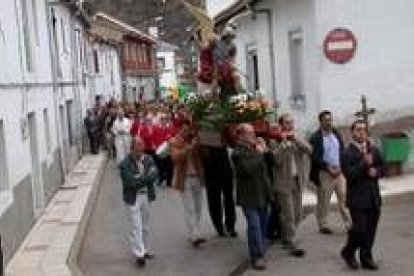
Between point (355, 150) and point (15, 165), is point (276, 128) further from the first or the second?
point (15, 165)

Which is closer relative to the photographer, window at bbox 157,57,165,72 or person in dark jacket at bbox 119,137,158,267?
person in dark jacket at bbox 119,137,158,267

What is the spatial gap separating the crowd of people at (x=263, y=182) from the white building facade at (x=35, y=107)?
1.93 m

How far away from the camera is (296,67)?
20.0 meters

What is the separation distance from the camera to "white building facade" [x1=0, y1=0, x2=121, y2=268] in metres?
13.9

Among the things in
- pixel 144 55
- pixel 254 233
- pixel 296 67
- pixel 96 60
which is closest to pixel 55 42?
pixel 296 67

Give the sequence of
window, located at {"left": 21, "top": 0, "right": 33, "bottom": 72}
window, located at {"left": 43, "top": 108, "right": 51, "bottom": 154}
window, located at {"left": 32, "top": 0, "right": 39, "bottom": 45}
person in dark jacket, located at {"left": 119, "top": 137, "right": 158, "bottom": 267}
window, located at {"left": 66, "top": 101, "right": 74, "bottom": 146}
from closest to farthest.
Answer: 1. person in dark jacket, located at {"left": 119, "top": 137, "right": 158, "bottom": 267}
2. window, located at {"left": 21, "top": 0, "right": 33, "bottom": 72}
3. window, located at {"left": 32, "top": 0, "right": 39, "bottom": 45}
4. window, located at {"left": 43, "top": 108, "right": 51, "bottom": 154}
5. window, located at {"left": 66, "top": 101, "right": 74, "bottom": 146}

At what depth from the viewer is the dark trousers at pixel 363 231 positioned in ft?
36.6

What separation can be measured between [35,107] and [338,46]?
5.83m

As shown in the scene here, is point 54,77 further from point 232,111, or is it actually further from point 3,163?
point 232,111

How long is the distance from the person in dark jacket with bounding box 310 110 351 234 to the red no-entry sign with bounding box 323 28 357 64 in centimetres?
427

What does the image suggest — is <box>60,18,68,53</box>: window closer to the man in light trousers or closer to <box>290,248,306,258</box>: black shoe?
the man in light trousers

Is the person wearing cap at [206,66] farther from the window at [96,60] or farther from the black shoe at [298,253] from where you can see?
the window at [96,60]

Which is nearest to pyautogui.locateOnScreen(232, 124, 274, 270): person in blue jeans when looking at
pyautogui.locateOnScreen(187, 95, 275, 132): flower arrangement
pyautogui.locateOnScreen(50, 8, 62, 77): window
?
pyautogui.locateOnScreen(187, 95, 275, 132): flower arrangement

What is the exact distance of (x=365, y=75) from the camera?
17.9 metres
